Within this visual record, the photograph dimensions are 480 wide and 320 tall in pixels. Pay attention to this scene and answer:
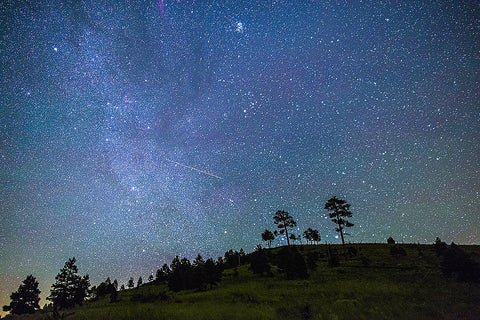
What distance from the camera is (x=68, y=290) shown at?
45.7 metres

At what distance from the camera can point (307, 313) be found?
542 inches

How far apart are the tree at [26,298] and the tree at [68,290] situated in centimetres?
1233

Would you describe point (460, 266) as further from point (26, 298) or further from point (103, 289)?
point (26, 298)

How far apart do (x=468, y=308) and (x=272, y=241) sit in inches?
2537

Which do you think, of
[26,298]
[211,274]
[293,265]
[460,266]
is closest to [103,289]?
[26,298]

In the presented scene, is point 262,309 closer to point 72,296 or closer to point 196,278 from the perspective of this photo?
point 196,278

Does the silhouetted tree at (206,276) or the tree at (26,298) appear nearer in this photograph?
the silhouetted tree at (206,276)

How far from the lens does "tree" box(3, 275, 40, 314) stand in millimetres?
50250

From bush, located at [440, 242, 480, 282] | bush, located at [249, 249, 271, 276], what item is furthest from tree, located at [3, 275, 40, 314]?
bush, located at [440, 242, 480, 282]

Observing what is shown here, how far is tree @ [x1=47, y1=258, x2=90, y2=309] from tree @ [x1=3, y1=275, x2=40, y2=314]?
1233 cm

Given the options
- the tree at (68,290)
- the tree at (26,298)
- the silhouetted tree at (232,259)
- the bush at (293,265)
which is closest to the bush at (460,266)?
the bush at (293,265)

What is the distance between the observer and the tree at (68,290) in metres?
43.6

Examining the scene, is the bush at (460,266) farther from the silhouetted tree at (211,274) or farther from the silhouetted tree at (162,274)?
the silhouetted tree at (162,274)

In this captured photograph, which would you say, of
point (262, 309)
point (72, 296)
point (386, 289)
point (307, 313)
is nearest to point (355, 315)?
point (307, 313)
